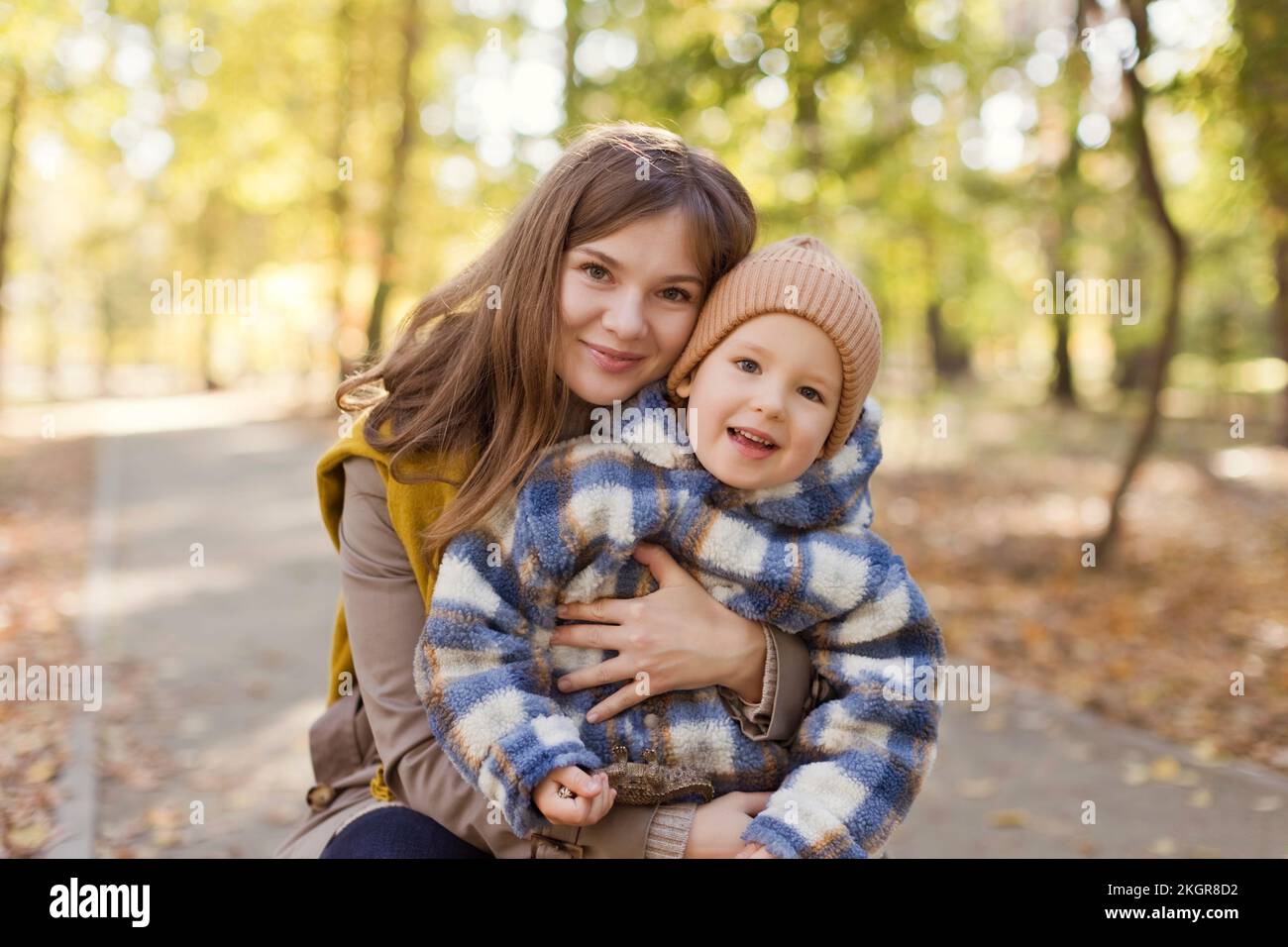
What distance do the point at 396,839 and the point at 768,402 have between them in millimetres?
1101

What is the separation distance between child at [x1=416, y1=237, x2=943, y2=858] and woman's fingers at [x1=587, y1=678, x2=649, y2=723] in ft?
→ 0.07

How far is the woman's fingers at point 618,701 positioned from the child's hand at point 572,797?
0.48ft

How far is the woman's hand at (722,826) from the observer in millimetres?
2023

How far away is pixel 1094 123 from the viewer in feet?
33.2

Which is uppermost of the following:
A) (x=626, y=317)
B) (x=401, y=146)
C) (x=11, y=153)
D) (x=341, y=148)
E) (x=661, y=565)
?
(x=341, y=148)

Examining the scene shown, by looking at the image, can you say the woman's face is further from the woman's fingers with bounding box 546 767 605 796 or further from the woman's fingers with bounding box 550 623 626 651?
the woman's fingers with bounding box 546 767 605 796

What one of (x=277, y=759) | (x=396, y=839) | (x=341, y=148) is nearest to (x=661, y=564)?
(x=396, y=839)

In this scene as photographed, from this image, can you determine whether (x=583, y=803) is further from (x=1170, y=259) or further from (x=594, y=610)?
(x=1170, y=259)

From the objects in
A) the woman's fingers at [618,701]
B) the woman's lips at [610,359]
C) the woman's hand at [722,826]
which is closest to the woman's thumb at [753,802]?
the woman's hand at [722,826]

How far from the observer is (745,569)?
2.13m

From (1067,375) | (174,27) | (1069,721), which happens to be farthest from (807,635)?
(1067,375)

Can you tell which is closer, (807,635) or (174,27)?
(807,635)

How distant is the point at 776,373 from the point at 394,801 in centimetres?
116

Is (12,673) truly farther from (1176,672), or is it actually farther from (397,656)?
(1176,672)
